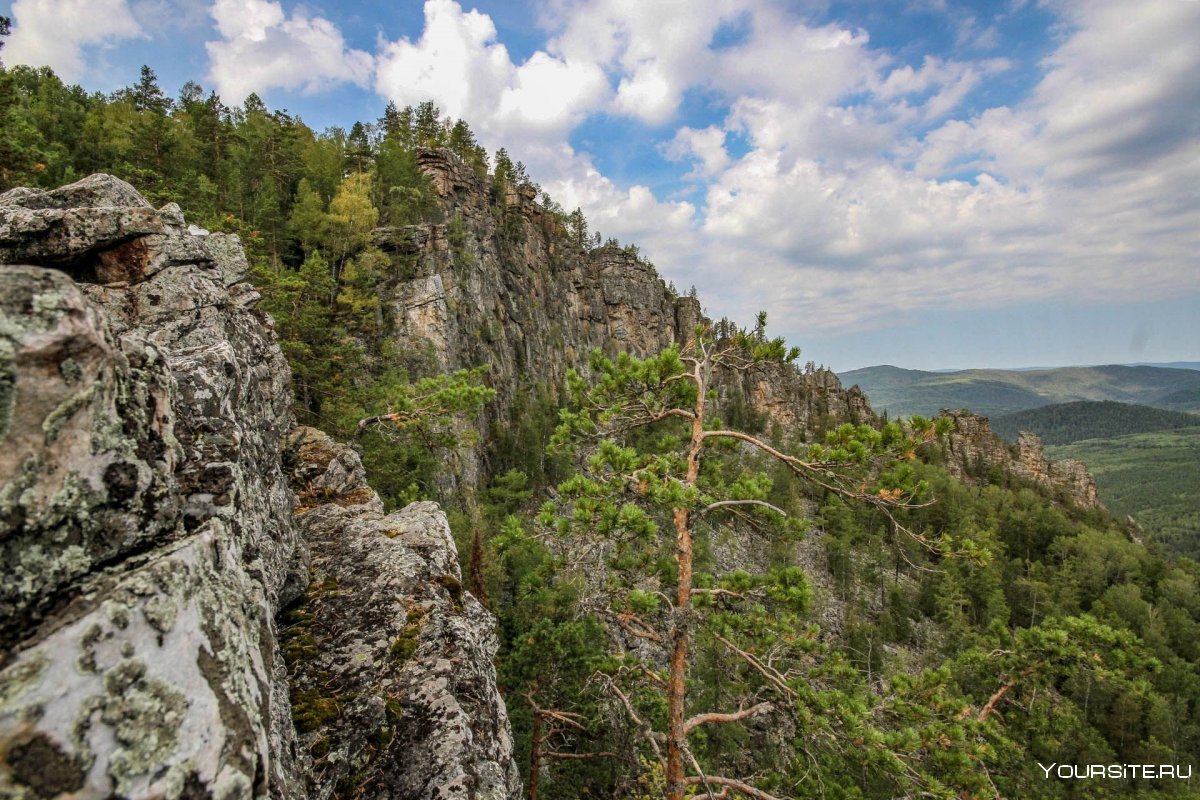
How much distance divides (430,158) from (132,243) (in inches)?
2090

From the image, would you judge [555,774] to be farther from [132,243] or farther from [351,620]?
[132,243]

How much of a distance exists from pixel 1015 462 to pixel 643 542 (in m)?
127

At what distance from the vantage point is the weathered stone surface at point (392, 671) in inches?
→ 172

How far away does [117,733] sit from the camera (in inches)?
72.6

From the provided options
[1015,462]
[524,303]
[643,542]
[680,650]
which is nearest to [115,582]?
→ [643,542]

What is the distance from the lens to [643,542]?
7.41 m

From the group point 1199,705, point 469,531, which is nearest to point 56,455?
point 469,531

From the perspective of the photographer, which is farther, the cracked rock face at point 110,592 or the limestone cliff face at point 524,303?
the limestone cliff face at point 524,303

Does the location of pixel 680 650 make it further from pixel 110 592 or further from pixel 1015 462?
pixel 1015 462

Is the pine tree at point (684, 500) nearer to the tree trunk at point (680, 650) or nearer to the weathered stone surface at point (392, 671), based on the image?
the tree trunk at point (680, 650)

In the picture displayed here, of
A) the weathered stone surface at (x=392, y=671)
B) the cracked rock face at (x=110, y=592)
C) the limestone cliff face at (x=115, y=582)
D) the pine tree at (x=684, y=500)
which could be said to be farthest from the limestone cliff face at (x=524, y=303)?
the cracked rock face at (x=110, y=592)

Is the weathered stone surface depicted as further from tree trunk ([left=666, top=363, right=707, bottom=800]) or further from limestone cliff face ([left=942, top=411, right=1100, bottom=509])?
limestone cliff face ([left=942, top=411, right=1100, bottom=509])

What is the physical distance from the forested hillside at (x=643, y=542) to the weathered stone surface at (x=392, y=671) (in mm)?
78

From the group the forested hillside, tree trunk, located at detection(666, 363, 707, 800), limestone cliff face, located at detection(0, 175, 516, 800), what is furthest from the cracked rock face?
tree trunk, located at detection(666, 363, 707, 800)
